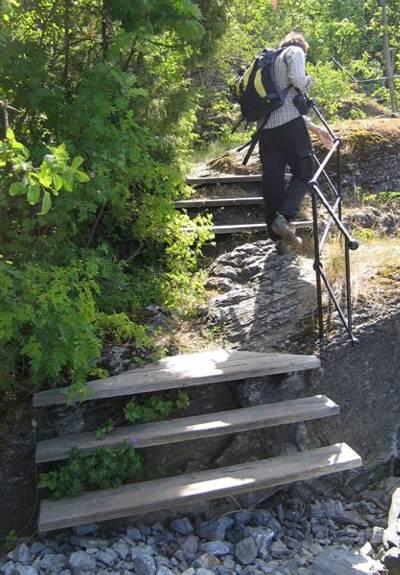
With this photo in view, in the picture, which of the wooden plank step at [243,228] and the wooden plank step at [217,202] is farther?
the wooden plank step at [217,202]

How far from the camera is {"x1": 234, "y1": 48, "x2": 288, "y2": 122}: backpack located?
5105 millimetres

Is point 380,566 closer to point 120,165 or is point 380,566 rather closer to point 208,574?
point 208,574

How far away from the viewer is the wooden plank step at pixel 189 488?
10.3ft

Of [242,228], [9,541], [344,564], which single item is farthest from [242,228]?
[9,541]

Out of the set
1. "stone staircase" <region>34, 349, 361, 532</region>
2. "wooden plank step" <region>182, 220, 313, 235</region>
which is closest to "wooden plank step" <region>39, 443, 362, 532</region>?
"stone staircase" <region>34, 349, 361, 532</region>

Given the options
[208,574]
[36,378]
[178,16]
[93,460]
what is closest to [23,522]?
[93,460]

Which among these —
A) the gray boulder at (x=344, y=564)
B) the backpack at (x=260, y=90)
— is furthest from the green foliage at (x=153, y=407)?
the backpack at (x=260, y=90)

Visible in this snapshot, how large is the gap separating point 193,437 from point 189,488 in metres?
0.35

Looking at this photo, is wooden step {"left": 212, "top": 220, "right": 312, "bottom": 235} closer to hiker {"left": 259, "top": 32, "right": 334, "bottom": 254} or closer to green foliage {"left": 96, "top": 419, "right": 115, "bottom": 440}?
hiker {"left": 259, "top": 32, "right": 334, "bottom": 254}

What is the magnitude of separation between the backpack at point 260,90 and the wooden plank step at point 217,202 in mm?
1225

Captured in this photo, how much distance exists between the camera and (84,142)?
3.79m

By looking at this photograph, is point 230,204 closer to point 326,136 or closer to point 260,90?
point 326,136

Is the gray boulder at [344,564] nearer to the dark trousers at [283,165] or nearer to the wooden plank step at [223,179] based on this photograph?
the dark trousers at [283,165]

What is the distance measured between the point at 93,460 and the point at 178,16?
8.49 ft
